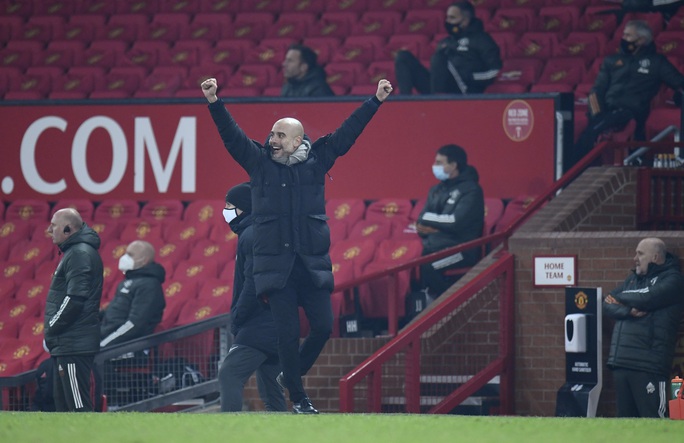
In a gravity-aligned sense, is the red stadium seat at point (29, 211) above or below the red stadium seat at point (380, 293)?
above

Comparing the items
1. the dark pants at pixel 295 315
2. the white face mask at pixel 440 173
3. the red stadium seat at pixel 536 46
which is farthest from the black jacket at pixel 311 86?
the dark pants at pixel 295 315

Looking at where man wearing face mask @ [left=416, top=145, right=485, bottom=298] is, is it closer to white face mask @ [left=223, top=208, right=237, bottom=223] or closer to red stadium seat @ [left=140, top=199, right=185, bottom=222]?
red stadium seat @ [left=140, top=199, right=185, bottom=222]

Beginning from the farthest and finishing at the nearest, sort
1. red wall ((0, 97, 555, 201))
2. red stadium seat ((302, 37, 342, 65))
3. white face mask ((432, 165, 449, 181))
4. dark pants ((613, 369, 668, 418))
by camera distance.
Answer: red stadium seat ((302, 37, 342, 65)) < red wall ((0, 97, 555, 201)) < white face mask ((432, 165, 449, 181)) < dark pants ((613, 369, 668, 418))

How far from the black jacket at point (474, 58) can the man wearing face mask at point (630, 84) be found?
1.19 m

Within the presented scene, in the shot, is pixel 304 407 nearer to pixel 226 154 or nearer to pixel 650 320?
pixel 650 320

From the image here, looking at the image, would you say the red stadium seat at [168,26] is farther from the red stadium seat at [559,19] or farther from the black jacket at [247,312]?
the black jacket at [247,312]

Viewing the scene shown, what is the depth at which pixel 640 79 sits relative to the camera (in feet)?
45.4

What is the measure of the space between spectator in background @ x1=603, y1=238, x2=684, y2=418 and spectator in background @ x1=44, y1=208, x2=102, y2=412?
3.76 meters

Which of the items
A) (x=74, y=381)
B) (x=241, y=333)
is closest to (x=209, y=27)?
(x=74, y=381)

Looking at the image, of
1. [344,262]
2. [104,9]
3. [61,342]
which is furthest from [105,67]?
[61,342]

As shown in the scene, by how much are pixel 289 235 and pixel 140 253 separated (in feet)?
13.7

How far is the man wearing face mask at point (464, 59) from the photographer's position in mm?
14789

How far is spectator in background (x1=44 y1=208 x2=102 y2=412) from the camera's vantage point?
A: 33.3 feet

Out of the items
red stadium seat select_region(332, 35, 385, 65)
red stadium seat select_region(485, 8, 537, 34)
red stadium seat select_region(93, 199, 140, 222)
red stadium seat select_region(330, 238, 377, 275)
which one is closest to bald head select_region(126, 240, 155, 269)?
red stadium seat select_region(330, 238, 377, 275)
